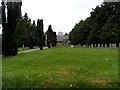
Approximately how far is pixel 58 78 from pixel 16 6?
2303 cm

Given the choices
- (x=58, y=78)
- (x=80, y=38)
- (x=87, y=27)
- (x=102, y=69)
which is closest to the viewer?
(x=58, y=78)

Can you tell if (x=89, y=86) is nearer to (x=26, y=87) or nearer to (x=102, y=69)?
(x=26, y=87)

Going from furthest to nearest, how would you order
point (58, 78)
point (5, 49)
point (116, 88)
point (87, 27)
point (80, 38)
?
point (80, 38) → point (87, 27) → point (5, 49) → point (58, 78) → point (116, 88)

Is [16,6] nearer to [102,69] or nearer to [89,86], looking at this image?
[102,69]

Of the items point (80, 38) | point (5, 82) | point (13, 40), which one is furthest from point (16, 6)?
point (80, 38)

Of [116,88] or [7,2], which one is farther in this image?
[7,2]

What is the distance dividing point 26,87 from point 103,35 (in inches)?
2554

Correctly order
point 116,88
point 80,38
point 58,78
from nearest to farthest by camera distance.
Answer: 1. point 116,88
2. point 58,78
3. point 80,38

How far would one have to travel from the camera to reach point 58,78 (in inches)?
511

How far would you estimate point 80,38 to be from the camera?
407 feet

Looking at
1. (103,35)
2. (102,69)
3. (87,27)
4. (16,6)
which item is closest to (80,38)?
(87,27)

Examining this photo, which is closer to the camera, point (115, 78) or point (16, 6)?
point (115, 78)

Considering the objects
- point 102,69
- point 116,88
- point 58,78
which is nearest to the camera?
point 116,88

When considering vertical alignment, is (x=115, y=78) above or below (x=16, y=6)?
below
